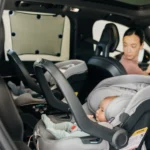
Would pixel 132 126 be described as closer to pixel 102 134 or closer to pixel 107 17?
pixel 102 134

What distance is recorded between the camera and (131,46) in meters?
2.88

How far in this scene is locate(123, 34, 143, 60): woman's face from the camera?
113 inches

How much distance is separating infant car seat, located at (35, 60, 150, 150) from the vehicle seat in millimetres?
351

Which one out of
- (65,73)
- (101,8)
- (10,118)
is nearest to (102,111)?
(10,118)

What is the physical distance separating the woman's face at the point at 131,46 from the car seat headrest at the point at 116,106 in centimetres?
84

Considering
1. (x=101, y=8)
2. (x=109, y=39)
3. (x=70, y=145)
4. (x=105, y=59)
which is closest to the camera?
(x=70, y=145)

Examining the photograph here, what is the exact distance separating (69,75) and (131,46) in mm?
512

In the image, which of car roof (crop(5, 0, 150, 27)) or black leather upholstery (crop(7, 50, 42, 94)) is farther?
car roof (crop(5, 0, 150, 27))

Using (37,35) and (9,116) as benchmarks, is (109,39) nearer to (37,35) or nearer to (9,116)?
(37,35)

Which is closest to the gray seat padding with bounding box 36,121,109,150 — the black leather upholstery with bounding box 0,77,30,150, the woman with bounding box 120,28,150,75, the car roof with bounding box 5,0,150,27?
the black leather upholstery with bounding box 0,77,30,150

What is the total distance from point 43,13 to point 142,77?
1.43 m

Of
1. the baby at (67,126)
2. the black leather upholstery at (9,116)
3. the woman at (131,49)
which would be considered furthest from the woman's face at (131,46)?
the black leather upholstery at (9,116)

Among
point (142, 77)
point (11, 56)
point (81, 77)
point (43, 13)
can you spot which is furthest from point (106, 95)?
point (43, 13)

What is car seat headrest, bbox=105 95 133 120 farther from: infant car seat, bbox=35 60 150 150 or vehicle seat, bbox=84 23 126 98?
vehicle seat, bbox=84 23 126 98
